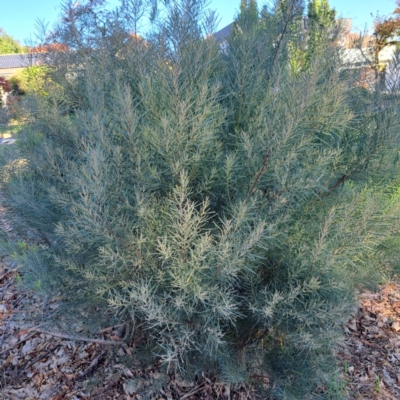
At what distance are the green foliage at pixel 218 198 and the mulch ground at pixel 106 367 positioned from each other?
0.30 metres

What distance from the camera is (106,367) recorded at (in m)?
2.52

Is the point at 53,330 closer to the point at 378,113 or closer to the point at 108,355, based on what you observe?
the point at 108,355

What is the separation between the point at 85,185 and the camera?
1.42 metres

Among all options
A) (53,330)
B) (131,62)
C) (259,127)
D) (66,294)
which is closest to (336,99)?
(259,127)

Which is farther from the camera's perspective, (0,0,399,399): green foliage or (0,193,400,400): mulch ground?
(0,193,400,400): mulch ground

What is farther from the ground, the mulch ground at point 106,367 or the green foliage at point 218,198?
the green foliage at point 218,198

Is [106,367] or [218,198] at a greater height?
[218,198]

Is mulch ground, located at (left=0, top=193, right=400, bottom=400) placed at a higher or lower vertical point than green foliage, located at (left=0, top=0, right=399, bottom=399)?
lower

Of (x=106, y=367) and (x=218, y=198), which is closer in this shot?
(x=218, y=198)

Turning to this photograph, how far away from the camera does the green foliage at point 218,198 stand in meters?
1.54

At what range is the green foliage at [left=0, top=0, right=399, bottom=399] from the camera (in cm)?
154

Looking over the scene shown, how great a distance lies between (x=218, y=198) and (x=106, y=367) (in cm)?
165

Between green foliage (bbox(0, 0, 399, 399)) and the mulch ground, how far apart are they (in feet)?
0.99

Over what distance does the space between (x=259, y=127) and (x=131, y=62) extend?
907 mm
